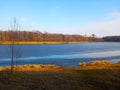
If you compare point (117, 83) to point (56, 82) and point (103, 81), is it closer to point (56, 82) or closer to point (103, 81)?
point (103, 81)

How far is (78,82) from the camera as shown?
1766 centimetres

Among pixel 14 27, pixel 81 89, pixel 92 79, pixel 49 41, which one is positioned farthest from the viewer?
pixel 49 41

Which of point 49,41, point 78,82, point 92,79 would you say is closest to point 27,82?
point 78,82

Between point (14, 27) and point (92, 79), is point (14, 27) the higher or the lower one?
the higher one

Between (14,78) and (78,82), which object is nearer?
(78,82)

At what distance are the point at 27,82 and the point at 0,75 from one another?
13.2ft

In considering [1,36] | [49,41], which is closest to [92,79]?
[1,36]

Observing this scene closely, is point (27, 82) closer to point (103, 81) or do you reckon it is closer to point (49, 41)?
point (103, 81)

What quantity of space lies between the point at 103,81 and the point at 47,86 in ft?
14.2

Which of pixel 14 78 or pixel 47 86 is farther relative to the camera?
pixel 14 78

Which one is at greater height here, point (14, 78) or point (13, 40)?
point (13, 40)

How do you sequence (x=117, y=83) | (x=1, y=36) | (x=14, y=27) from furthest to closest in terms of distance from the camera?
(x=1, y=36), (x=14, y=27), (x=117, y=83)

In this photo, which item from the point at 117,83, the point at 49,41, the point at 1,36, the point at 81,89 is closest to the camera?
the point at 81,89

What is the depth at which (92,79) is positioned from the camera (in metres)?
18.8
